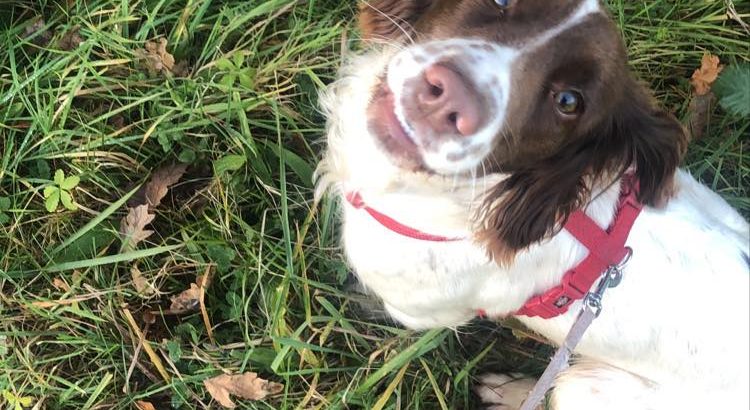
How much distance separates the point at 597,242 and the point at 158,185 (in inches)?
82.7

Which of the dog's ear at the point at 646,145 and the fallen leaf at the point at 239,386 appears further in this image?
the fallen leaf at the point at 239,386

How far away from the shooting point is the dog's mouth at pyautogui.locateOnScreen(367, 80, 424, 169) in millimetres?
2549

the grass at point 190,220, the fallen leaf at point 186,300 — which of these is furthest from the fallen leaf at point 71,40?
the fallen leaf at point 186,300

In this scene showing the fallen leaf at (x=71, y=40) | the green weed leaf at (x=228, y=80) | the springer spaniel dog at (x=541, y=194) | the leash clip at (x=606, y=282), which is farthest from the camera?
the fallen leaf at (x=71, y=40)

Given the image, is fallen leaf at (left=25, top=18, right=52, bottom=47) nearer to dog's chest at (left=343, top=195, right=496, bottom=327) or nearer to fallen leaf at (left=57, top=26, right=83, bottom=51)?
fallen leaf at (left=57, top=26, right=83, bottom=51)

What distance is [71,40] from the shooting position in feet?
13.6

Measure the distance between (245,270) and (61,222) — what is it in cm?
88

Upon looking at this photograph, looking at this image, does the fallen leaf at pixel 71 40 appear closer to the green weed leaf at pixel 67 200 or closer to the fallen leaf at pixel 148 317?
the green weed leaf at pixel 67 200

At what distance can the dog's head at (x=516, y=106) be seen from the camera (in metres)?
2.46

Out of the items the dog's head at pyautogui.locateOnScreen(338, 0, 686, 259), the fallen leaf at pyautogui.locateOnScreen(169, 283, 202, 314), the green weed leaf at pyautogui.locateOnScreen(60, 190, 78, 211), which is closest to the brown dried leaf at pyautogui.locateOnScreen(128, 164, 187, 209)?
the green weed leaf at pyautogui.locateOnScreen(60, 190, 78, 211)

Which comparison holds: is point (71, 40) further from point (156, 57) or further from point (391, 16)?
point (391, 16)

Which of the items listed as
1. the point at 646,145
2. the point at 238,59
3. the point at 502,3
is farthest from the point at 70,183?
the point at 646,145

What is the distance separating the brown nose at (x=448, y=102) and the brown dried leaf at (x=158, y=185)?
191cm

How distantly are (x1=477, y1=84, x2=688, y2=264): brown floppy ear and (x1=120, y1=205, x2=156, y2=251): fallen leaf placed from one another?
5.56 feet
